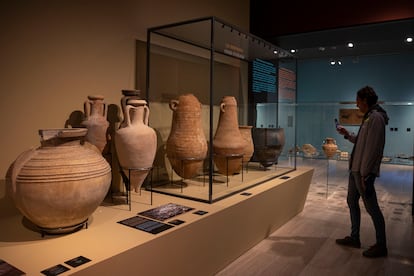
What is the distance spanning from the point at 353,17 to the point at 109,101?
274 centimetres

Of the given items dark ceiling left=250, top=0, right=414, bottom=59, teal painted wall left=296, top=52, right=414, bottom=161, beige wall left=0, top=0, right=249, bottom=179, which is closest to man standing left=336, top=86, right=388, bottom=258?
dark ceiling left=250, top=0, right=414, bottom=59

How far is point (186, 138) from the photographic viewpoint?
2.73 m

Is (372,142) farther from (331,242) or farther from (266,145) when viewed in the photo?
(266,145)

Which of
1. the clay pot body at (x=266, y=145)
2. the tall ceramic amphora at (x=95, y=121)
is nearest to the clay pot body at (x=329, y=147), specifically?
the clay pot body at (x=266, y=145)

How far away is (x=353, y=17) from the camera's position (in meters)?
3.74

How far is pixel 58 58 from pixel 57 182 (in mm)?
997

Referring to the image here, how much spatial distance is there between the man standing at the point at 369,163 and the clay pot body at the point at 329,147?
1.83 meters

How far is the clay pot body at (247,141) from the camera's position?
331cm

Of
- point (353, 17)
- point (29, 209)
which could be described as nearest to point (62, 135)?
point (29, 209)

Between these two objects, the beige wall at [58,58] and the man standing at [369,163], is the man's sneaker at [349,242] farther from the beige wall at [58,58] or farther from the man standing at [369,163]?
the beige wall at [58,58]

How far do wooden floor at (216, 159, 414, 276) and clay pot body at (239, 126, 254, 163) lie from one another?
73 centimetres

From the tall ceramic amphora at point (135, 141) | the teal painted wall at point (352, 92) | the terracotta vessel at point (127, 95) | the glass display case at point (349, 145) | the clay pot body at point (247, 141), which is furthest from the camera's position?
the teal painted wall at point (352, 92)

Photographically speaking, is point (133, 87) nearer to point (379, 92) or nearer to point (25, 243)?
point (25, 243)

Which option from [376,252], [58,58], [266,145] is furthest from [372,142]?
[58,58]
